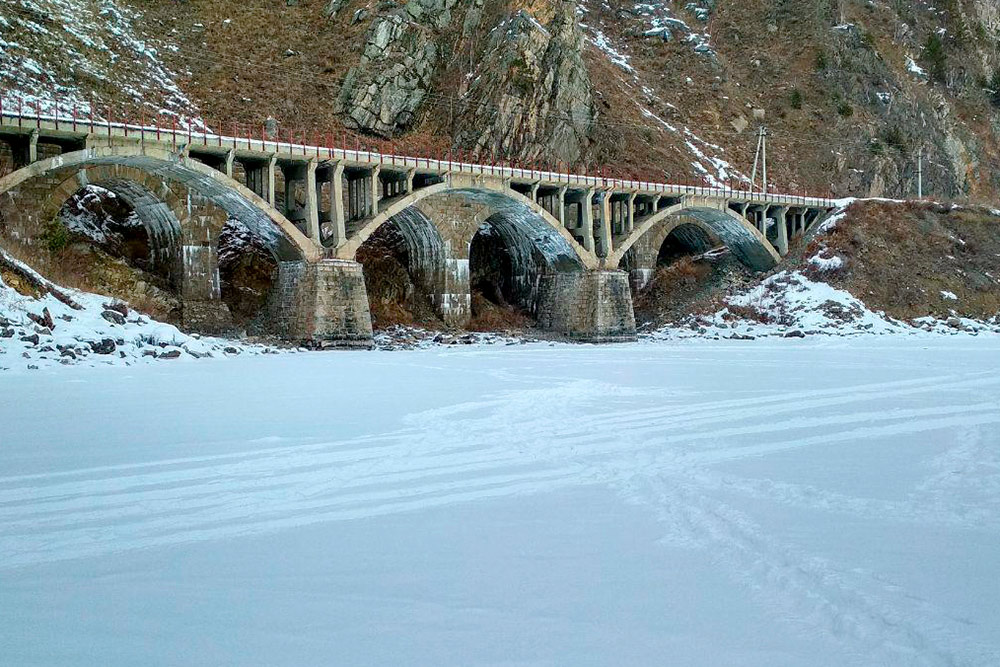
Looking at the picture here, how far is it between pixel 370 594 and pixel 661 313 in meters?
44.4

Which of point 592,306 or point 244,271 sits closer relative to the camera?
point 244,271

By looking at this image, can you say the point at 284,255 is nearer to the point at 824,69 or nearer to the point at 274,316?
the point at 274,316

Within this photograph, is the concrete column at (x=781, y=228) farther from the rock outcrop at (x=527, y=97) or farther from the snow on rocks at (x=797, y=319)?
the rock outcrop at (x=527, y=97)

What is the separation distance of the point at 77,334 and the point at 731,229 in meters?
38.0

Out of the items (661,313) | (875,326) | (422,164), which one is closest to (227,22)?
(422,164)

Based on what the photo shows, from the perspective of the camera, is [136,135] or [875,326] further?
Result: [875,326]

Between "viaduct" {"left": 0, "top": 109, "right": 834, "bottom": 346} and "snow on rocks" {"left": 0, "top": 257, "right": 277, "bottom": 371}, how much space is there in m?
8.79

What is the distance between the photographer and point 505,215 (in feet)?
140

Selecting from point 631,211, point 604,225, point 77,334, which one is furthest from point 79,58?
point 77,334

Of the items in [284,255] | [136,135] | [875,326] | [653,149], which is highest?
[653,149]

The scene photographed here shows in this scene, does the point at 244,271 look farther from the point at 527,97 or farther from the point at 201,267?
the point at 527,97

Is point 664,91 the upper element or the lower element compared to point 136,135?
upper

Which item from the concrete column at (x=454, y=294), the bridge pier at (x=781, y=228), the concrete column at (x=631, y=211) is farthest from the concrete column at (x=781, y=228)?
the concrete column at (x=454, y=294)

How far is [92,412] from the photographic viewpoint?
1073cm
